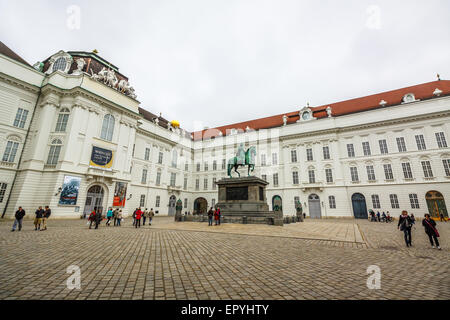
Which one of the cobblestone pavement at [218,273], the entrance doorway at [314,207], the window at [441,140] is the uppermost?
the window at [441,140]

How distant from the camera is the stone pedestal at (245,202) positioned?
16516 millimetres

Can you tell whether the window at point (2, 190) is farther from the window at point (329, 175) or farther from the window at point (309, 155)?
the window at point (329, 175)

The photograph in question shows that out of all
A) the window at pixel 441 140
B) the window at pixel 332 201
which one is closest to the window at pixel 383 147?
the window at pixel 441 140

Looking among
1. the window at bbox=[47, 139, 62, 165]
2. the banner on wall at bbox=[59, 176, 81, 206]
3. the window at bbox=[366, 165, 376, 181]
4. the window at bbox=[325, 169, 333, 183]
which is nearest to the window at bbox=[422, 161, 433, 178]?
the window at bbox=[366, 165, 376, 181]

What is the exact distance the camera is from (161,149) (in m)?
35.3

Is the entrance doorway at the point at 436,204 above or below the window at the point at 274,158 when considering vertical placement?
below

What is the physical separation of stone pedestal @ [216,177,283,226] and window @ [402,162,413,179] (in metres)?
21.3

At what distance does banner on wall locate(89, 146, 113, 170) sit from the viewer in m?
22.9

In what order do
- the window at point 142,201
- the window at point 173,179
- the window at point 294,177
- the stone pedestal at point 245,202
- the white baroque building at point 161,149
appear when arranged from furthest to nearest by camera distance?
the window at point 173,179
the window at point 294,177
the window at point 142,201
the white baroque building at point 161,149
the stone pedestal at point 245,202

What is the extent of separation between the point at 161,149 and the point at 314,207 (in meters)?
27.6

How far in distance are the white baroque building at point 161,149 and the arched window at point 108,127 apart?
13cm

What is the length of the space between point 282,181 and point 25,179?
1316 inches

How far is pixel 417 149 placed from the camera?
25.9 metres
